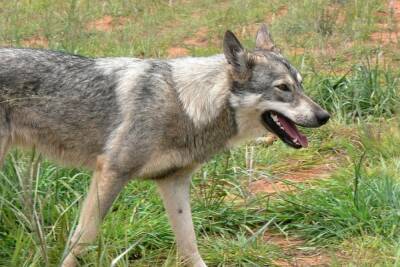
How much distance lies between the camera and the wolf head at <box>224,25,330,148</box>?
4309mm

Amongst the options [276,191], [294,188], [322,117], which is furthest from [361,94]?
[322,117]

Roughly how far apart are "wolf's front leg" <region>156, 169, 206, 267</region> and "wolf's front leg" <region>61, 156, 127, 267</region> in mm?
369

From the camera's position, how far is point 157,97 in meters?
4.36

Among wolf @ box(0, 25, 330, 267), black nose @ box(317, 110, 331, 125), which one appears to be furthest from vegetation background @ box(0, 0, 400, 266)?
black nose @ box(317, 110, 331, 125)

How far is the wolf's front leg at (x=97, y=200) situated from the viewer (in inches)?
161

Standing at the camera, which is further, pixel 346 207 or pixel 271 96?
pixel 346 207

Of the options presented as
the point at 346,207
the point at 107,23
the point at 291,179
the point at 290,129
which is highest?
the point at 290,129

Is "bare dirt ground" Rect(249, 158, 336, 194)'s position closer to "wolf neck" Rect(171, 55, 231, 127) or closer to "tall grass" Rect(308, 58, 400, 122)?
"tall grass" Rect(308, 58, 400, 122)

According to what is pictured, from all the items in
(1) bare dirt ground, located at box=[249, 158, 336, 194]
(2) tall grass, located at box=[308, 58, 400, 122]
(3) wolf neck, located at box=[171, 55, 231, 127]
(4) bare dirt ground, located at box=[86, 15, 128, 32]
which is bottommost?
(1) bare dirt ground, located at box=[249, 158, 336, 194]

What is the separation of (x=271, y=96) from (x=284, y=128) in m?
0.21

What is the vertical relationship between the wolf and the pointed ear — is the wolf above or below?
below

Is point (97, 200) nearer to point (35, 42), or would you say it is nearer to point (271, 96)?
point (271, 96)

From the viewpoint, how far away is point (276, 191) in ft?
17.5

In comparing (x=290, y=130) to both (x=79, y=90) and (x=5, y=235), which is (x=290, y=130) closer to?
Answer: (x=79, y=90)
